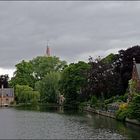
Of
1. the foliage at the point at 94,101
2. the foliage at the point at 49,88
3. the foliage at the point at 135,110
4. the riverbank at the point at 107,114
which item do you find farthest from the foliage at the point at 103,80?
the foliage at the point at 49,88

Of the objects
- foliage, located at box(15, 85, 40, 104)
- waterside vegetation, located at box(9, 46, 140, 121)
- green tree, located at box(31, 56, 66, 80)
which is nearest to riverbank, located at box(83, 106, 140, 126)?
waterside vegetation, located at box(9, 46, 140, 121)

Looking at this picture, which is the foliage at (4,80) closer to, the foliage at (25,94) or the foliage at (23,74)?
the foliage at (23,74)

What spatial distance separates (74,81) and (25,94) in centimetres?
2178

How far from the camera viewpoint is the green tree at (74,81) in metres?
96.0

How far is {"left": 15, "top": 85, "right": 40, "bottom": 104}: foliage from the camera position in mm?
115188

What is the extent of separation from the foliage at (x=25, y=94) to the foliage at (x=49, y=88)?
333cm

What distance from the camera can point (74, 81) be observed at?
9844 centimetres

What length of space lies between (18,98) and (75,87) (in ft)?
→ 84.4

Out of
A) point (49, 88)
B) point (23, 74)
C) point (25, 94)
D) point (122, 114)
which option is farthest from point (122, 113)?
point (23, 74)

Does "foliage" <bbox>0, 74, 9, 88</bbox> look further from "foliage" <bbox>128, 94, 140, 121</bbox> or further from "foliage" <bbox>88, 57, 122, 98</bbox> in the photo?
"foliage" <bbox>128, 94, 140, 121</bbox>

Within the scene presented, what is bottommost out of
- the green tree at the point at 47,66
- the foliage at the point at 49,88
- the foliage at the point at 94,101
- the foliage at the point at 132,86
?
the foliage at the point at 94,101

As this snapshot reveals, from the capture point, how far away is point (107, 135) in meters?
41.0

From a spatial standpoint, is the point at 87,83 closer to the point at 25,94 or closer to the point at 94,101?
the point at 94,101

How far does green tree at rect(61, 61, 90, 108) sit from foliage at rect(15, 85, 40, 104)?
465 inches
